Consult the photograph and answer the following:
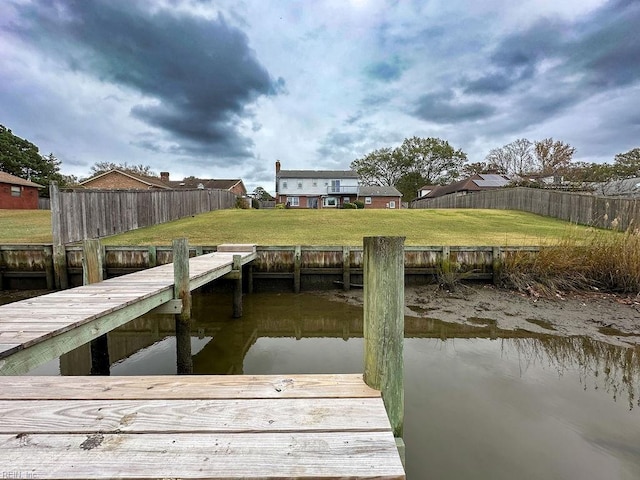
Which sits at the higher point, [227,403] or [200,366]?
[227,403]

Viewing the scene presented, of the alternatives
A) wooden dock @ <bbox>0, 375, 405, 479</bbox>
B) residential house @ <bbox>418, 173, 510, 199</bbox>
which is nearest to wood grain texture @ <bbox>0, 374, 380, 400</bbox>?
wooden dock @ <bbox>0, 375, 405, 479</bbox>

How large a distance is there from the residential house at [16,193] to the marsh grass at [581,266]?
1520 inches

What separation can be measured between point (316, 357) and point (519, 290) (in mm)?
6312

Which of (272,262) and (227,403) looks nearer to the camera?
(227,403)

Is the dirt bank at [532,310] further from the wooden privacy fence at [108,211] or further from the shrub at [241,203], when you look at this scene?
the shrub at [241,203]

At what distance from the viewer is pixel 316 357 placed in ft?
19.4

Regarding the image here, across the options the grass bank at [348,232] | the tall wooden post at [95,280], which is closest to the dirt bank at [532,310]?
the grass bank at [348,232]

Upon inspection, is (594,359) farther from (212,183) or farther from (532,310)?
(212,183)

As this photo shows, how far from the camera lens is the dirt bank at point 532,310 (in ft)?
22.8

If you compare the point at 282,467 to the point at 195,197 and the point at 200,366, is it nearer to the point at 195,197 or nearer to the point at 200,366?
the point at 200,366

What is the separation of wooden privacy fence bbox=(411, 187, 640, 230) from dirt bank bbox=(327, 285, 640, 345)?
3011 millimetres

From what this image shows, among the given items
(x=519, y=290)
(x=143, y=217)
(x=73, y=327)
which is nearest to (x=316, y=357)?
(x=73, y=327)

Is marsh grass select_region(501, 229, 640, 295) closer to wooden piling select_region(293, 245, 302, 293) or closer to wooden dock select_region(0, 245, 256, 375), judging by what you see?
wooden piling select_region(293, 245, 302, 293)

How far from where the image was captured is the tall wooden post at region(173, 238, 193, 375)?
5.27m
